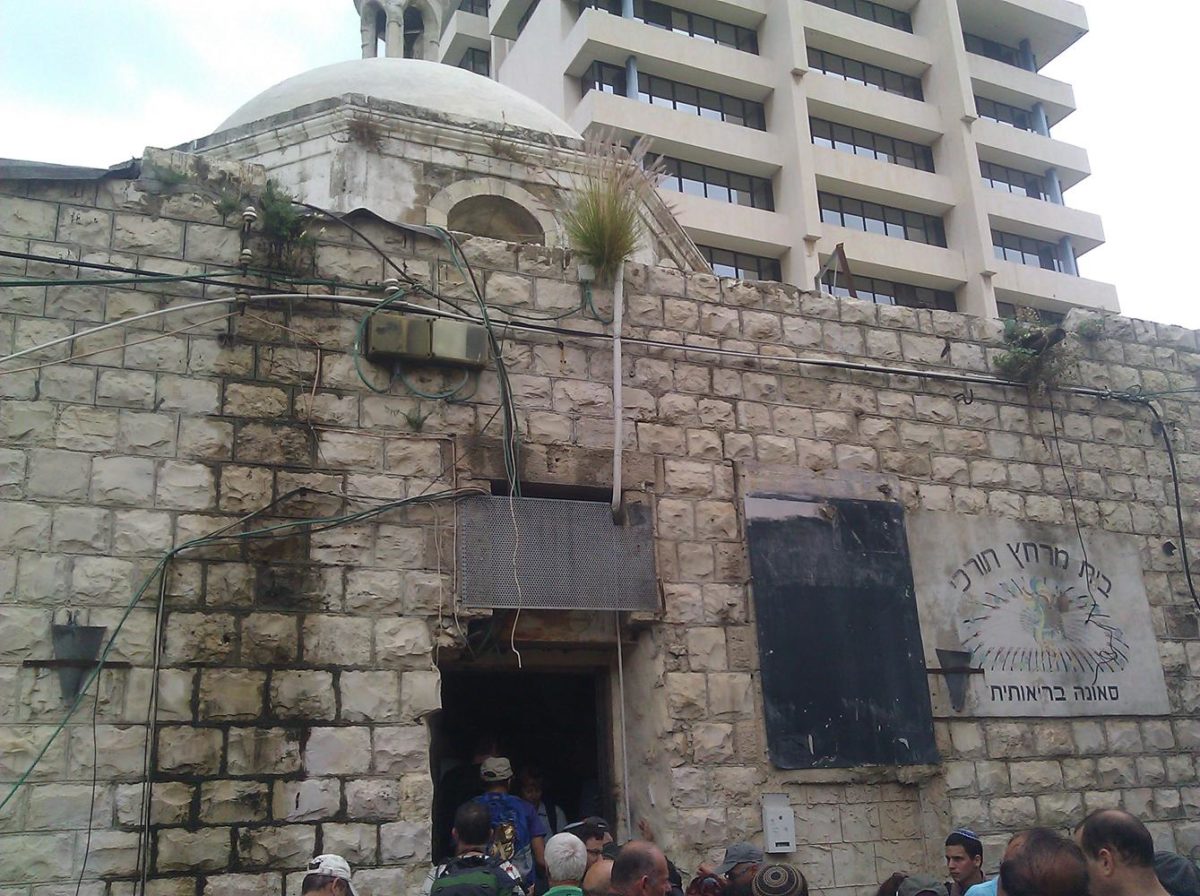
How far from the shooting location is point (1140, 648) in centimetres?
717

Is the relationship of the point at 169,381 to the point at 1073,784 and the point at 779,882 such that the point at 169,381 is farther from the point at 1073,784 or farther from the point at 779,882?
the point at 1073,784

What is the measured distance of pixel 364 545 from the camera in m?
5.40

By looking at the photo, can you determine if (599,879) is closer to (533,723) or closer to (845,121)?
(533,723)

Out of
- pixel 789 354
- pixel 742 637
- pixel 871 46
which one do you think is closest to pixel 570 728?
pixel 742 637

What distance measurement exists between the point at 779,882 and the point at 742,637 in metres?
2.10

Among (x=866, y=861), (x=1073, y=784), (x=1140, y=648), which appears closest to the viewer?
(x=866, y=861)

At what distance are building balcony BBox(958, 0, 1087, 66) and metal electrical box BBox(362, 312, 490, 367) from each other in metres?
31.9

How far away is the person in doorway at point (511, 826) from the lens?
199 inches

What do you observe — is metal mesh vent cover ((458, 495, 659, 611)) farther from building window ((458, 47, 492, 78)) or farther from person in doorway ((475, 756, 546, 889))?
building window ((458, 47, 492, 78))

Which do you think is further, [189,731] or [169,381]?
[169,381]

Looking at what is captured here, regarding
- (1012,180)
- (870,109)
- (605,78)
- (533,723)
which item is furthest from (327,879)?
(1012,180)

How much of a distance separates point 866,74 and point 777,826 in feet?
94.9

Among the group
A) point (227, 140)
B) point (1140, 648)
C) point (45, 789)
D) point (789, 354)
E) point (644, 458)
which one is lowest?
point (45, 789)

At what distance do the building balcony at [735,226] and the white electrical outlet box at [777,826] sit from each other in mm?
21158
